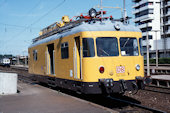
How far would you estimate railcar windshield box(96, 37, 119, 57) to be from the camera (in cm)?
979

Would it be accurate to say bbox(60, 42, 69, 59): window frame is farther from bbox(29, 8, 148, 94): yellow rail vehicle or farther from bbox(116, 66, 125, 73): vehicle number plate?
bbox(116, 66, 125, 73): vehicle number plate

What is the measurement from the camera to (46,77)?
15.1 meters

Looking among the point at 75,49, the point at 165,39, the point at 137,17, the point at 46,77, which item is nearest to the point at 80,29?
the point at 75,49

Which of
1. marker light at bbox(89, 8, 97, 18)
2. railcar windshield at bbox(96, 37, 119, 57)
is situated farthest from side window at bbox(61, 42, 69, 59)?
railcar windshield at bbox(96, 37, 119, 57)

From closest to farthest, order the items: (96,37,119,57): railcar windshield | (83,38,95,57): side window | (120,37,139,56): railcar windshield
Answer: (83,38,95,57): side window < (96,37,119,57): railcar windshield < (120,37,139,56): railcar windshield

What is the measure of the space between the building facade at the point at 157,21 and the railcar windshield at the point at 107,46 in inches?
2172

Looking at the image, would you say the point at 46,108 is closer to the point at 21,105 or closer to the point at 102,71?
the point at 21,105

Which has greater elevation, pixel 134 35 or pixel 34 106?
pixel 134 35

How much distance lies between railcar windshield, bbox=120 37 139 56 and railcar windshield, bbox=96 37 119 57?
1.00ft

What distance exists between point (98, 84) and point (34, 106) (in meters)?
2.57

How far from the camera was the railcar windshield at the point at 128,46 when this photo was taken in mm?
10250

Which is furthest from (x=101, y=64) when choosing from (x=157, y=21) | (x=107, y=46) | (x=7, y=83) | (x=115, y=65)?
(x=157, y=21)

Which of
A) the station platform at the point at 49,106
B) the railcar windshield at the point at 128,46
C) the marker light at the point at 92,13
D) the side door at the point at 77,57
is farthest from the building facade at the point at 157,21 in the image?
the station platform at the point at 49,106

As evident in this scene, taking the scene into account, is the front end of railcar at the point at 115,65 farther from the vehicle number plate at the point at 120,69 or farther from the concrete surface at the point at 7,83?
the concrete surface at the point at 7,83
